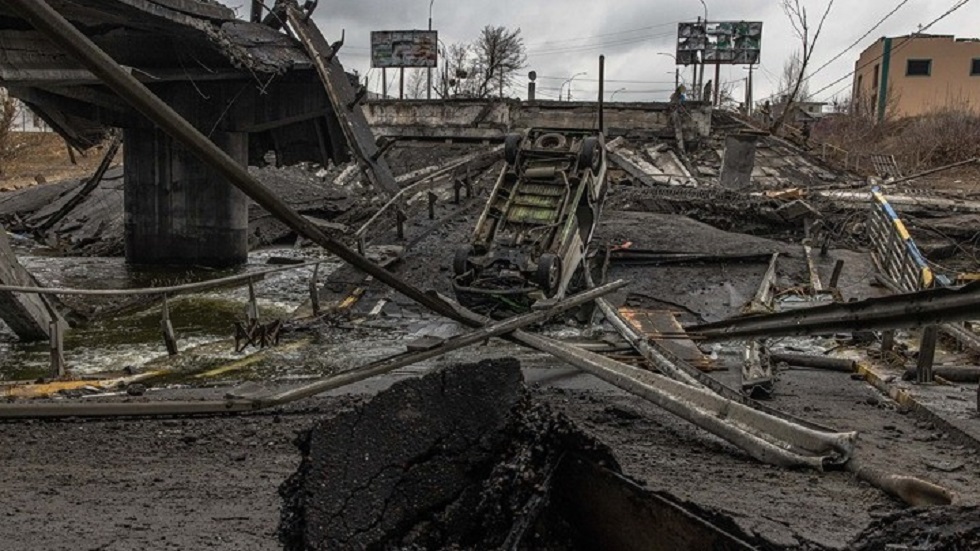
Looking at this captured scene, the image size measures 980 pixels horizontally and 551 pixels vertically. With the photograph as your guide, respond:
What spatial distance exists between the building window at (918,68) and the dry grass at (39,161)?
4866 cm

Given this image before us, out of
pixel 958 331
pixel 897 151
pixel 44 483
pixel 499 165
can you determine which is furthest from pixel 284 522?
pixel 897 151

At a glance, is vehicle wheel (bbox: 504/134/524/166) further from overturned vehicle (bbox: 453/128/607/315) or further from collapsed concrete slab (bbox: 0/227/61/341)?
collapsed concrete slab (bbox: 0/227/61/341)

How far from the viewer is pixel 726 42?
57125 mm

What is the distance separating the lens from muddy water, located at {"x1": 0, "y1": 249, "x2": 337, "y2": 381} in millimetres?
12445

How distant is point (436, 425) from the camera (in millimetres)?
3684

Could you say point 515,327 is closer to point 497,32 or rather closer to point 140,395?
point 140,395

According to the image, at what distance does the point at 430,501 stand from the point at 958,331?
7.99 metres

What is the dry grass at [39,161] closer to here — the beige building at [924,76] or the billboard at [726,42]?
the billboard at [726,42]

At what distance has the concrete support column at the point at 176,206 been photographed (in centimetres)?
2247

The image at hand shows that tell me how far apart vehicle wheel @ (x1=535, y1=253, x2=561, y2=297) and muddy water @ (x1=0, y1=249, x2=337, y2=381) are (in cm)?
319

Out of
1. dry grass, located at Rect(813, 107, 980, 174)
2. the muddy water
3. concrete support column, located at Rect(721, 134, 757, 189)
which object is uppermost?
dry grass, located at Rect(813, 107, 980, 174)

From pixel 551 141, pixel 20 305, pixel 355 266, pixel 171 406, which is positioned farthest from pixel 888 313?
pixel 551 141

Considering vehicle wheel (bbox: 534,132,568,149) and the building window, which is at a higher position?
the building window

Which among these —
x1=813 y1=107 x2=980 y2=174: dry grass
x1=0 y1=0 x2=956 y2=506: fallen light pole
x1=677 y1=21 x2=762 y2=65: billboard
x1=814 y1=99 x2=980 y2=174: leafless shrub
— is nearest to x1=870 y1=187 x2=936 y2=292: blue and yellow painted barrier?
x1=0 y1=0 x2=956 y2=506: fallen light pole
